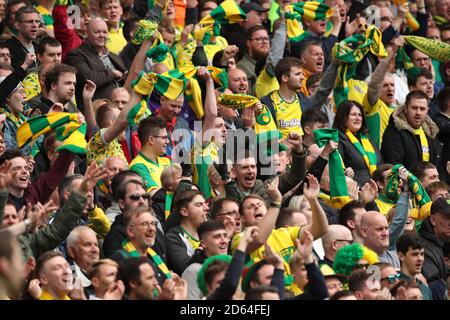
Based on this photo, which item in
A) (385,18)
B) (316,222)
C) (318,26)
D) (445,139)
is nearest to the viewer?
(316,222)

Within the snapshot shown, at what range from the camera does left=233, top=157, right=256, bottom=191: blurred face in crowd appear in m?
11.6

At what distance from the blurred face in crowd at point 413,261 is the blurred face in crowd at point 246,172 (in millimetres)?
1318

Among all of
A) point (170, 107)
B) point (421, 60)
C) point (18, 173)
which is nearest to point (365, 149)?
point (170, 107)

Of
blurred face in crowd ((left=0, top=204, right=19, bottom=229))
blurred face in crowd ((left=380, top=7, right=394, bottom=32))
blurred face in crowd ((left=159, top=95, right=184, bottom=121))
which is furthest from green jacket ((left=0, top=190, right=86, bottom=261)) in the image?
blurred face in crowd ((left=380, top=7, right=394, bottom=32))

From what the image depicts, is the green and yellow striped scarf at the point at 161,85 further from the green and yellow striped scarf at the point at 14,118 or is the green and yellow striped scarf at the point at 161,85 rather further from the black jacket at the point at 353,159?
the black jacket at the point at 353,159

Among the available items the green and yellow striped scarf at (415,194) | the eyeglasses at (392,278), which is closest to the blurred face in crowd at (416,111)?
the green and yellow striped scarf at (415,194)

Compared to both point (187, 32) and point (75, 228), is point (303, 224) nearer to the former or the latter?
point (75, 228)

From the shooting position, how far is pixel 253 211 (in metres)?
10.9

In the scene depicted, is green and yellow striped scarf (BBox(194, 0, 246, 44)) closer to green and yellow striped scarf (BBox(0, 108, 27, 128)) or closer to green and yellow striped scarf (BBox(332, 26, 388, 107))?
green and yellow striped scarf (BBox(332, 26, 388, 107))

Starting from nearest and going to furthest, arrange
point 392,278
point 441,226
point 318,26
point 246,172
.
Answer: point 392,278
point 246,172
point 441,226
point 318,26

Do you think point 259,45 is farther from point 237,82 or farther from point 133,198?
point 133,198

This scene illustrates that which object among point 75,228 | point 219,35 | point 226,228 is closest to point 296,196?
point 226,228

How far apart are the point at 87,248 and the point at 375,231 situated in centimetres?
252

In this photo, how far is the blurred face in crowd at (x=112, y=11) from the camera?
560 inches
